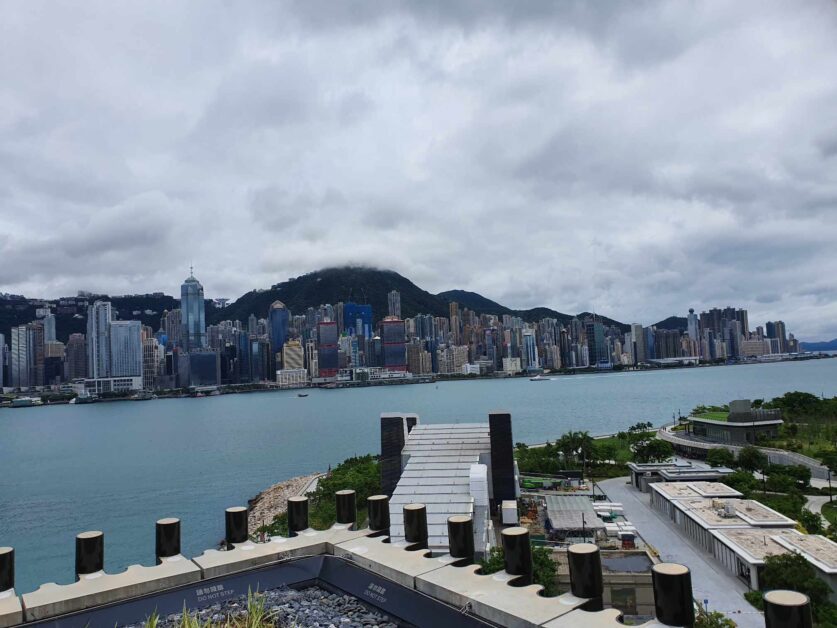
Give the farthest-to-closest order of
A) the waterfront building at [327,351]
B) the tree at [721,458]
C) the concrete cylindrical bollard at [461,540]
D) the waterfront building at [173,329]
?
the waterfront building at [173,329] < the waterfront building at [327,351] < the tree at [721,458] < the concrete cylindrical bollard at [461,540]

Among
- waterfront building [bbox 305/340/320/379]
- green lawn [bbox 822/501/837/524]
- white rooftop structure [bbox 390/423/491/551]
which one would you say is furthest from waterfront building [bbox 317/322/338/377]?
green lawn [bbox 822/501/837/524]

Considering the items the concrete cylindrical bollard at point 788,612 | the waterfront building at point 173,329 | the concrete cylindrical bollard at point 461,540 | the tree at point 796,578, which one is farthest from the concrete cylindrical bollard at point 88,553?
the waterfront building at point 173,329

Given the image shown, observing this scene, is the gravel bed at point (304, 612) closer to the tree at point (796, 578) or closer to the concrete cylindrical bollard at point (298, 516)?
the concrete cylindrical bollard at point (298, 516)

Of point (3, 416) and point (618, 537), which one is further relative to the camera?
point (3, 416)

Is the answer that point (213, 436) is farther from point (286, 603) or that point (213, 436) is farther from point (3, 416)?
point (3, 416)

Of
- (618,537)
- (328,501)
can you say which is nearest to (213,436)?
(328,501)

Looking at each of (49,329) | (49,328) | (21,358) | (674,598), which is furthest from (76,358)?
(674,598)

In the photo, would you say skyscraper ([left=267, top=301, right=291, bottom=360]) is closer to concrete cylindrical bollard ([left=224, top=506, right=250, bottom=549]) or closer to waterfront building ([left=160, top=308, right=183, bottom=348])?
waterfront building ([left=160, top=308, right=183, bottom=348])
